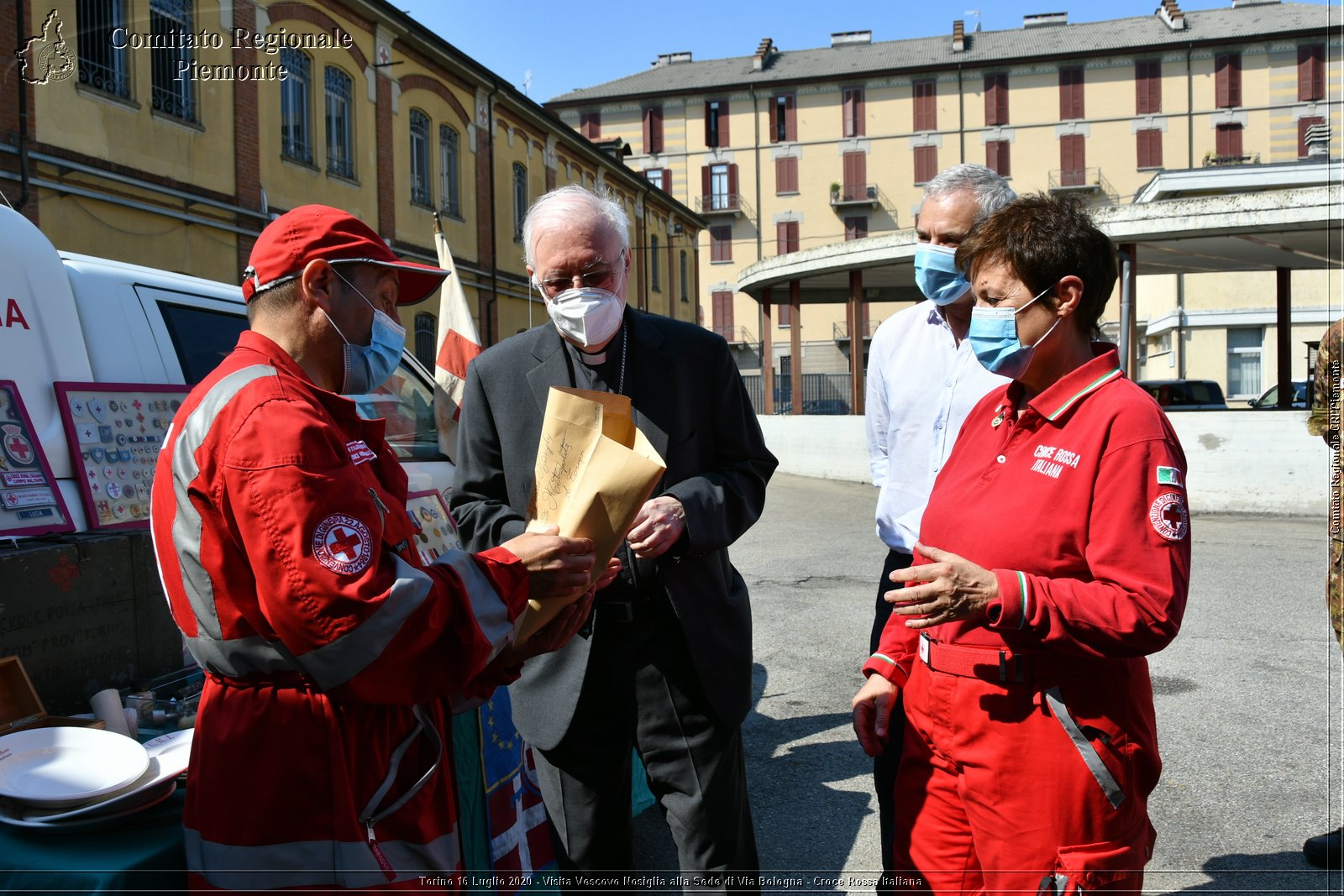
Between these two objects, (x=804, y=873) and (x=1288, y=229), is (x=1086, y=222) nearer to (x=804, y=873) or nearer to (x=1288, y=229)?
(x=804, y=873)

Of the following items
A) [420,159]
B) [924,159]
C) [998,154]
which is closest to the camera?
[420,159]

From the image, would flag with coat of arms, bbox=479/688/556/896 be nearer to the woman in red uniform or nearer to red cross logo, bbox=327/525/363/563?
the woman in red uniform

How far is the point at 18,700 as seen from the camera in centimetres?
242

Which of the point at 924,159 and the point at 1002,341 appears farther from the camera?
the point at 924,159

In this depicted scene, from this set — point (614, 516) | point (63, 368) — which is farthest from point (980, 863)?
point (63, 368)

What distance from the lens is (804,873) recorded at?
372 cm

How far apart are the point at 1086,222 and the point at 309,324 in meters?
1.66

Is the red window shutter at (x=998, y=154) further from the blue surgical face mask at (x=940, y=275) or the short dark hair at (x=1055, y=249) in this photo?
the short dark hair at (x=1055, y=249)

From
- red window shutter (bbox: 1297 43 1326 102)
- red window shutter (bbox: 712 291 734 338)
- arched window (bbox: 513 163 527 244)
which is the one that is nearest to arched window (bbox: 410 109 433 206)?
arched window (bbox: 513 163 527 244)

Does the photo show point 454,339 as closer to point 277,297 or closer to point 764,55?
point 277,297

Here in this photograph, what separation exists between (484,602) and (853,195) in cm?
5160

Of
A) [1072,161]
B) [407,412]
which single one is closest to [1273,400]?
[407,412]

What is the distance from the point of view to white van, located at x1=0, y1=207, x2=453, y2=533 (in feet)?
10.2

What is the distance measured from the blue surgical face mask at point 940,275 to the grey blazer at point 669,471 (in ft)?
2.23
